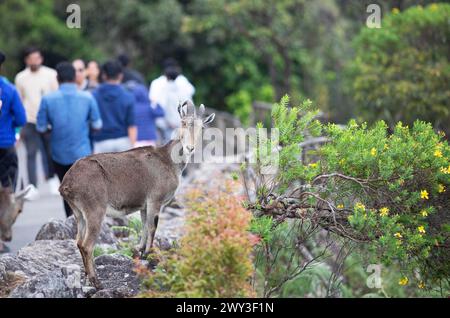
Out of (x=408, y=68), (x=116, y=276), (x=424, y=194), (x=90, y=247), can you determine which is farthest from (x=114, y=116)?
(x=424, y=194)

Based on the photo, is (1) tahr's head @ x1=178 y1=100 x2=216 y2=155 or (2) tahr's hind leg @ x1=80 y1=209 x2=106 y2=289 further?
(1) tahr's head @ x1=178 y1=100 x2=216 y2=155

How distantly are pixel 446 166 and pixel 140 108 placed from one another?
7672 millimetres

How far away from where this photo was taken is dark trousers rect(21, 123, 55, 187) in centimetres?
1476

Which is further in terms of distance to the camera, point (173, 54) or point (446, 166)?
point (173, 54)

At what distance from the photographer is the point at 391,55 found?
17.0 m

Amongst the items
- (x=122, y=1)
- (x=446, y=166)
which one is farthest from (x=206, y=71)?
(x=446, y=166)

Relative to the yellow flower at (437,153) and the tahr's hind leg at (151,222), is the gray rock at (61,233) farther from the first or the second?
the yellow flower at (437,153)

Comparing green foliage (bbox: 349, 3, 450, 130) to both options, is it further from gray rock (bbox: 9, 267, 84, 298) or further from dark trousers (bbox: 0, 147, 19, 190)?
gray rock (bbox: 9, 267, 84, 298)

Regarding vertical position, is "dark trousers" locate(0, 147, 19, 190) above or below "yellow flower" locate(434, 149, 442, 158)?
below

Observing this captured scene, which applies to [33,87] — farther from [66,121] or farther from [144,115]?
[66,121]

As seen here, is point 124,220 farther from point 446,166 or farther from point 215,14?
point 215,14

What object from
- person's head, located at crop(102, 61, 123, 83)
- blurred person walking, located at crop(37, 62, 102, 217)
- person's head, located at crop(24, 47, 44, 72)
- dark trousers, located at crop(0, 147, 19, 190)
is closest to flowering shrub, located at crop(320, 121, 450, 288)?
blurred person walking, located at crop(37, 62, 102, 217)
